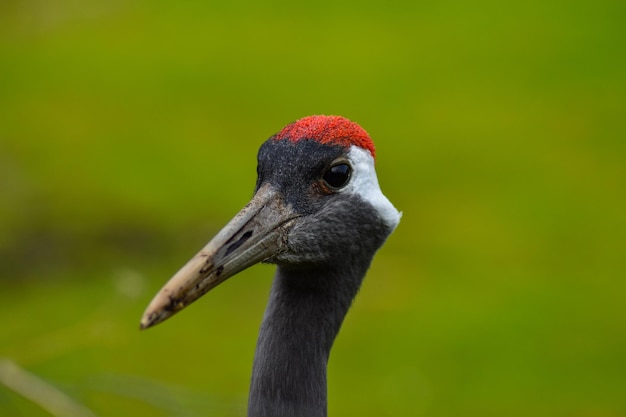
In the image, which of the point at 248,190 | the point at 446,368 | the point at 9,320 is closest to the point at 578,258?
the point at 446,368

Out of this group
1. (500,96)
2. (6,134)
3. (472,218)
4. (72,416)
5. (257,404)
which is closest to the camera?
(257,404)

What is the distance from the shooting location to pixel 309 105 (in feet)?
25.8

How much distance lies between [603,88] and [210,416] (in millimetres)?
4835

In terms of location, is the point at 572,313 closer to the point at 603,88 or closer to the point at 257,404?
the point at 603,88

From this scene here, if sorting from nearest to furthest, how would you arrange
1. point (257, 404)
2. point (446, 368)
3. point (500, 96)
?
point (257, 404) < point (446, 368) < point (500, 96)

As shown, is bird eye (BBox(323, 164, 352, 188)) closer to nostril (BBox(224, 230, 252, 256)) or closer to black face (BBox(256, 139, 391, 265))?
black face (BBox(256, 139, 391, 265))

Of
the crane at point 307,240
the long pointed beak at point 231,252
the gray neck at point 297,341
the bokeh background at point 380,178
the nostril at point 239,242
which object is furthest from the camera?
the bokeh background at point 380,178

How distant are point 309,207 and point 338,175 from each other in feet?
0.40

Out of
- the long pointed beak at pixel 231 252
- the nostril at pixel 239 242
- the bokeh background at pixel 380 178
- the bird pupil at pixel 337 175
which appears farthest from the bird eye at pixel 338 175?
the bokeh background at pixel 380 178

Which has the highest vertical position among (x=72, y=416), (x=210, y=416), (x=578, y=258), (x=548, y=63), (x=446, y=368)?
(x=548, y=63)

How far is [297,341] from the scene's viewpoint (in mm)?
2865

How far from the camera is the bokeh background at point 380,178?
18.7ft

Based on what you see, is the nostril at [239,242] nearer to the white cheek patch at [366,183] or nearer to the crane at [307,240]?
the crane at [307,240]

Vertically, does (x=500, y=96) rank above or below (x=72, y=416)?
above
